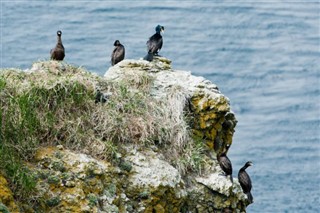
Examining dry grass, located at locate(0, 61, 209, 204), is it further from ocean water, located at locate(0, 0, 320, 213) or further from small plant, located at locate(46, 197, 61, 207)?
ocean water, located at locate(0, 0, 320, 213)

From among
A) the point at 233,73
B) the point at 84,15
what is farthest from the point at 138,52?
the point at 84,15

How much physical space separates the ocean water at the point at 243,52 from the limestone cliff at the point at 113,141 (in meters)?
33.9

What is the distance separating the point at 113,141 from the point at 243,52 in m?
65.3

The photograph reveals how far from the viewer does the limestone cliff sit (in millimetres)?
14539

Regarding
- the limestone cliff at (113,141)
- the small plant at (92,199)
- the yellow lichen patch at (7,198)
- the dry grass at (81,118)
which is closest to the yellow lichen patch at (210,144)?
the limestone cliff at (113,141)

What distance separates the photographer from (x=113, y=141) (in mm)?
15930

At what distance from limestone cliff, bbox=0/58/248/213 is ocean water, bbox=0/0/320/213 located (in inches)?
1335

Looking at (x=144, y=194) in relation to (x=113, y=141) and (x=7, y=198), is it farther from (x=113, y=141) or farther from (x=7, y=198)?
(x=7, y=198)

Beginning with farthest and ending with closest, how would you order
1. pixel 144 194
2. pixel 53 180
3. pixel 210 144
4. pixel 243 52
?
pixel 243 52 < pixel 210 144 < pixel 144 194 < pixel 53 180

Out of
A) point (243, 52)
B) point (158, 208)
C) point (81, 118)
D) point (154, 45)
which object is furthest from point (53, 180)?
point (243, 52)

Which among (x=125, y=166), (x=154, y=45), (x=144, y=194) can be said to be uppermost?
(x=154, y=45)

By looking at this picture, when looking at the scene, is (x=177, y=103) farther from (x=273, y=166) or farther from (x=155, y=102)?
(x=273, y=166)

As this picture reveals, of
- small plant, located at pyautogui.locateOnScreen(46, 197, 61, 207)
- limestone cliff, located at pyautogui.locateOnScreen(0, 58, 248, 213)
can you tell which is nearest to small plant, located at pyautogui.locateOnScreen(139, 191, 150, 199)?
limestone cliff, located at pyautogui.locateOnScreen(0, 58, 248, 213)

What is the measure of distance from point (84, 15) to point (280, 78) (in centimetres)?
1702
